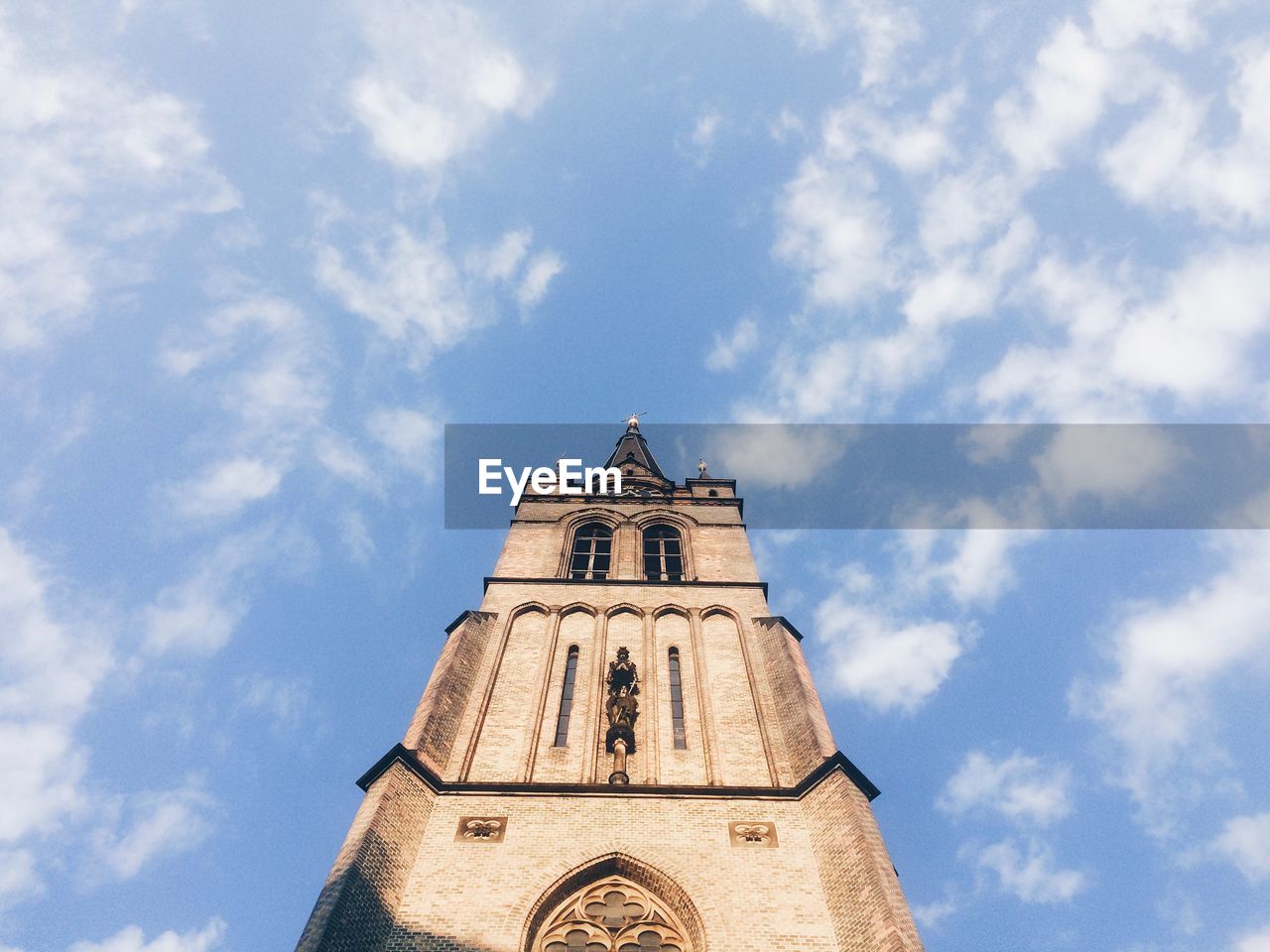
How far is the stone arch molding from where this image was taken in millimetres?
12164

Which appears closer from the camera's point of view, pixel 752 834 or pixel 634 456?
pixel 752 834

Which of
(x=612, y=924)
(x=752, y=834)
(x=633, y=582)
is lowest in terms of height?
(x=612, y=924)

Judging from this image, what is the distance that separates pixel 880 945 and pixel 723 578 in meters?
13.6

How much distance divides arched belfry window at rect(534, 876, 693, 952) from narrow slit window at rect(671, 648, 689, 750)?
3768 mm

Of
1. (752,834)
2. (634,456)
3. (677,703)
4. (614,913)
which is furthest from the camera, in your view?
(634,456)

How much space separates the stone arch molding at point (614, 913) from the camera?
12.2 metres

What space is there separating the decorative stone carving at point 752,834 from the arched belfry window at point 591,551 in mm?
11549

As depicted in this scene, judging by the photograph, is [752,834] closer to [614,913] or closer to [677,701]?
[614,913]

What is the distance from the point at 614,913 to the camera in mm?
12586

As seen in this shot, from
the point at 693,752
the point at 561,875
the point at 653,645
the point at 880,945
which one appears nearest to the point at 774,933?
the point at 880,945

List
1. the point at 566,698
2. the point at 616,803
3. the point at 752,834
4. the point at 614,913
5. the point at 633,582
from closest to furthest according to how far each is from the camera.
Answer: the point at 614,913, the point at 752,834, the point at 616,803, the point at 566,698, the point at 633,582

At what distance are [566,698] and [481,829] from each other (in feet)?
14.7

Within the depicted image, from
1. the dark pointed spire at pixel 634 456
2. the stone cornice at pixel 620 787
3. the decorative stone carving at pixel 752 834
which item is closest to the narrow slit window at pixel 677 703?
the stone cornice at pixel 620 787

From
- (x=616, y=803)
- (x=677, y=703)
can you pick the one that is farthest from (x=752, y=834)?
(x=677, y=703)
